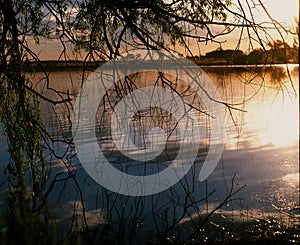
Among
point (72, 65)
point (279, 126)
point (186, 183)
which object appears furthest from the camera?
point (279, 126)

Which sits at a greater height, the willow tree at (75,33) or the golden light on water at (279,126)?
the willow tree at (75,33)

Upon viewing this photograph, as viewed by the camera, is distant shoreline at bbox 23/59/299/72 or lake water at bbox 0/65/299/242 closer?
distant shoreline at bbox 23/59/299/72

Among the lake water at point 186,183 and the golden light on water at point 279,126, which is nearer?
the lake water at point 186,183

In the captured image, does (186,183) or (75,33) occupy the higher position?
(75,33)

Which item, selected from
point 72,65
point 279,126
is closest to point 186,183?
point 72,65

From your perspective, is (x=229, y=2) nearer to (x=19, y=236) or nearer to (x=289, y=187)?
(x=19, y=236)

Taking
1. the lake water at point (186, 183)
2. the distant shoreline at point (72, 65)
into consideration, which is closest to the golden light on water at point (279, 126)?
the lake water at point (186, 183)

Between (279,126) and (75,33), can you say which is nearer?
(75,33)

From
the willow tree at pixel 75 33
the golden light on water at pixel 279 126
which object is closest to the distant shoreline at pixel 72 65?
the willow tree at pixel 75 33

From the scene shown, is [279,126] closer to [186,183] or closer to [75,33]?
[186,183]

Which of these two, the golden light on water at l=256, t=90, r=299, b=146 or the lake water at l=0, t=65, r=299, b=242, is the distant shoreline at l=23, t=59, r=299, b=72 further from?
the golden light on water at l=256, t=90, r=299, b=146

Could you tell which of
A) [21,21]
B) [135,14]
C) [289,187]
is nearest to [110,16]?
[135,14]

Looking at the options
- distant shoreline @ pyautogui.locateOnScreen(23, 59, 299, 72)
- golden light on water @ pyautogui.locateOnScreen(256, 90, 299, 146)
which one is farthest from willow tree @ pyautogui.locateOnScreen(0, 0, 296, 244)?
golden light on water @ pyautogui.locateOnScreen(256, 90, 299, 146)

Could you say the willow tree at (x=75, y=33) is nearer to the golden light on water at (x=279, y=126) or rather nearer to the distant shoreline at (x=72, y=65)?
the distant shoreline at (x=72, y=65)
